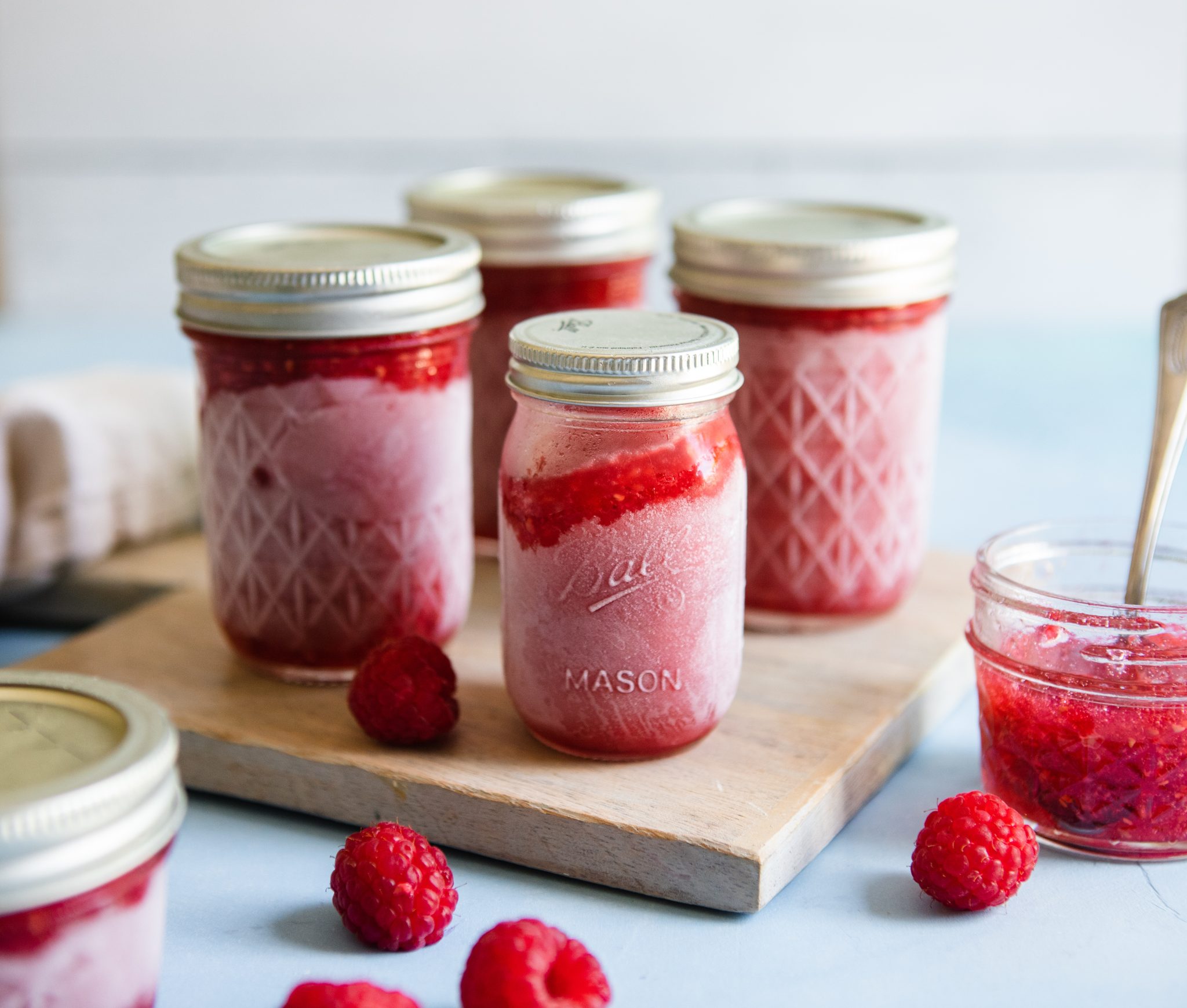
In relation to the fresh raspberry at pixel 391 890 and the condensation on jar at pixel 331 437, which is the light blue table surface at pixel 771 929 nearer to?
the fresh raspberry at pixel 391 890

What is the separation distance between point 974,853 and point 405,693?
0.38 metres

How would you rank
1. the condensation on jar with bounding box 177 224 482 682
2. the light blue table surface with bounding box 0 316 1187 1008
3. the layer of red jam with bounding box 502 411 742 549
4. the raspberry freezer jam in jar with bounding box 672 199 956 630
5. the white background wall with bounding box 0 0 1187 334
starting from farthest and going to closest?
the white background wall with bounding box 0 0 1187 334 < the raspberry freezer jam in jar with bounding box 672 199 956 630 < the condensation on jar with bounding box 177 224 482 682 < the layer of red jam with bounding box 502 411 742 549 < the light blue table surface with bounding box 0 316 1187 1008

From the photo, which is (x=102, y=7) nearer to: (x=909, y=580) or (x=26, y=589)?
(x=26, y=589)

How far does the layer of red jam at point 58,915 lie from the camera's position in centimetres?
62

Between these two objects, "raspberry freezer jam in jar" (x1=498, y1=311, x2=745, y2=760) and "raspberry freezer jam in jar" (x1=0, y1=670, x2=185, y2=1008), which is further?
"raspberry freezer jam in jar" (x1=498, y1=311, x2=745, y2=760)

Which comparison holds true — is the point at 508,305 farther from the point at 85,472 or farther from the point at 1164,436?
the point at 1164,436

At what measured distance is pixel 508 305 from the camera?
1.23 meters

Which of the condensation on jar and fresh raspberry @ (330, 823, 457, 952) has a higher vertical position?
the condensation on jar

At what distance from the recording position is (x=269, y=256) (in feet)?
3.51

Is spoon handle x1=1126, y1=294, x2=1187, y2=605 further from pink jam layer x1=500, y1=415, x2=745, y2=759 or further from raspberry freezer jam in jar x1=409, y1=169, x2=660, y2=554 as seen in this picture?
raspberry freezer jam in jar x1=409, y1=169, x2=660, y2=554

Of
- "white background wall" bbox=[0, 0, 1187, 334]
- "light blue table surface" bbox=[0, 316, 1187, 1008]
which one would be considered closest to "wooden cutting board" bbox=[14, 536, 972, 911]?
"light blue table surface" bbox=[0, 316, 1187, 1008]

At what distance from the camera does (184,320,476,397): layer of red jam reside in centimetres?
99

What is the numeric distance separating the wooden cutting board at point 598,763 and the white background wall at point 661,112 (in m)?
1.53

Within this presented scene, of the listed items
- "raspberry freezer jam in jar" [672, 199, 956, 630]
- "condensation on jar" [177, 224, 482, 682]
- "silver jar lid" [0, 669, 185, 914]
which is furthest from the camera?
"raspberry freezer jam in jar" [672, 199, 956, 630]
